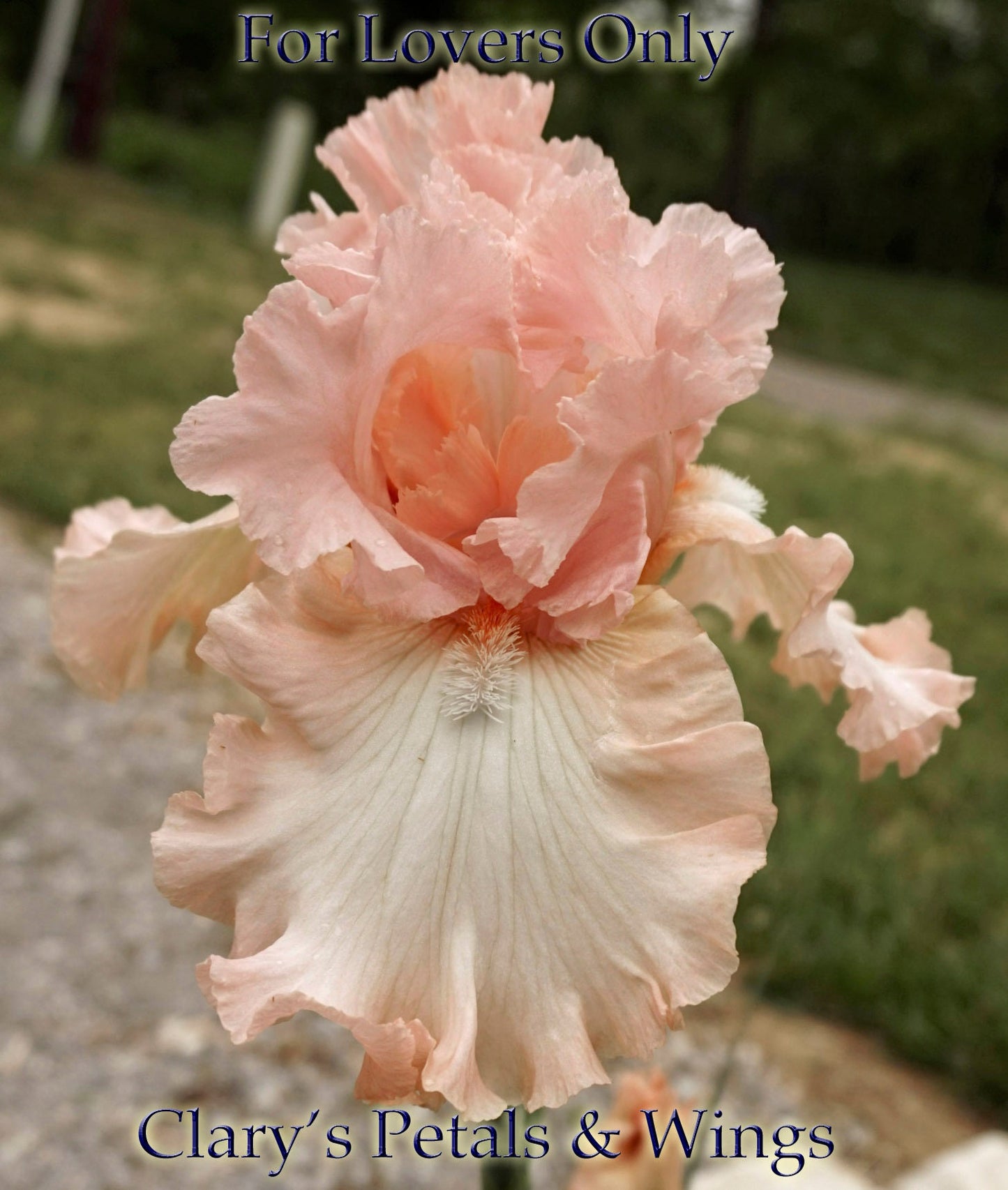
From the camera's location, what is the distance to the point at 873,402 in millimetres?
7945

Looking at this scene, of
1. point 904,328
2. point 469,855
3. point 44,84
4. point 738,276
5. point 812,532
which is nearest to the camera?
point 469,855

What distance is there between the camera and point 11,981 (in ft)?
6.70

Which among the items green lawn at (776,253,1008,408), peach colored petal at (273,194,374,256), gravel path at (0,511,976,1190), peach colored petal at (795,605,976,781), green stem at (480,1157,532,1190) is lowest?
green lawn at (776,253,1008,408)

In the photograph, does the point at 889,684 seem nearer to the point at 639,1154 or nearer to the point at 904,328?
the point at 639,1154

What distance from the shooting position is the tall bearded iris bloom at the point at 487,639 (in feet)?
1.81

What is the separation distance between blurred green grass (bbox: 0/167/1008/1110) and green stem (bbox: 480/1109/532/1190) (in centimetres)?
25

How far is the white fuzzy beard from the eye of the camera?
61 cm

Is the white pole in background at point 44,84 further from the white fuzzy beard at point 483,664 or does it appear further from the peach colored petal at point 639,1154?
the white fuzzy beard at point 483,664

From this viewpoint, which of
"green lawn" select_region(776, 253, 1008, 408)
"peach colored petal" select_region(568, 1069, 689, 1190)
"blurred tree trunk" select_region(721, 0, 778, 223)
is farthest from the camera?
"blurred tree trunk" select_region(721, 0, 778, 223)

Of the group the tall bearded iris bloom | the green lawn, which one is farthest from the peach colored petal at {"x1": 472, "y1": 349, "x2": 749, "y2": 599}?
the green lawn

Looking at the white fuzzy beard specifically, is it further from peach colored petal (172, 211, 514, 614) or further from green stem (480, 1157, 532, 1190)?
green stem (480, 1157, 532, 1190)

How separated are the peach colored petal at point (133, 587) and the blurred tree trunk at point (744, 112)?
1017 centimetres

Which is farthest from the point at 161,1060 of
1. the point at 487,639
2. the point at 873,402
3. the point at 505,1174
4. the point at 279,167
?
the point at 279,167

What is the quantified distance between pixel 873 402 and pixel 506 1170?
25.5ft
